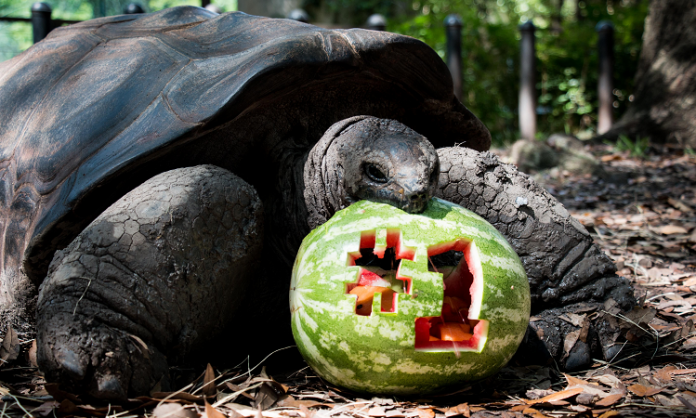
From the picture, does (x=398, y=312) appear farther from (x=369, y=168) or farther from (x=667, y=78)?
(x=667, y=78)

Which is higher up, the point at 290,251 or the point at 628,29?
the point at 628,29

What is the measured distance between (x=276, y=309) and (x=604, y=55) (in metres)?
7.93

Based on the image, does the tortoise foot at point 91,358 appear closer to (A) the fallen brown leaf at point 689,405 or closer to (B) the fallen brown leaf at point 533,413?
(B) the fallen brown leaf at point 533,413

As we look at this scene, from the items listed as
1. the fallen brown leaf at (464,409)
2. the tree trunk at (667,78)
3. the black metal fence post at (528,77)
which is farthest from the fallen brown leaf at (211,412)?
the black metal fence post at (528,77)

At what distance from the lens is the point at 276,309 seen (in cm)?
261

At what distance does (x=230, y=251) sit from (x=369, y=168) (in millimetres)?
591

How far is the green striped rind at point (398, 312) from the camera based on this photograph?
1.75 metres

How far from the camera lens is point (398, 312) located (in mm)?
1732

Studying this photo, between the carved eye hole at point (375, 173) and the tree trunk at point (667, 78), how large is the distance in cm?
Answer: 562

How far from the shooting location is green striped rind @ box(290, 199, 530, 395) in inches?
68.7

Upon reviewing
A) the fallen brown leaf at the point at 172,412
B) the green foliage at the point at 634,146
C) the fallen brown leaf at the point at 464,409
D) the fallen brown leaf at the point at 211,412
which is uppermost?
the fallen brown leaf at the point at 172,412

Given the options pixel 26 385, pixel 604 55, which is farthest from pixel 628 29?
pixel 26 385

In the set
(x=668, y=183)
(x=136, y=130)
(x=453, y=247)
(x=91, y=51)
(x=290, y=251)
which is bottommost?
(x=668, y=183)

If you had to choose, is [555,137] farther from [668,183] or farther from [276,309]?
[276,309]
